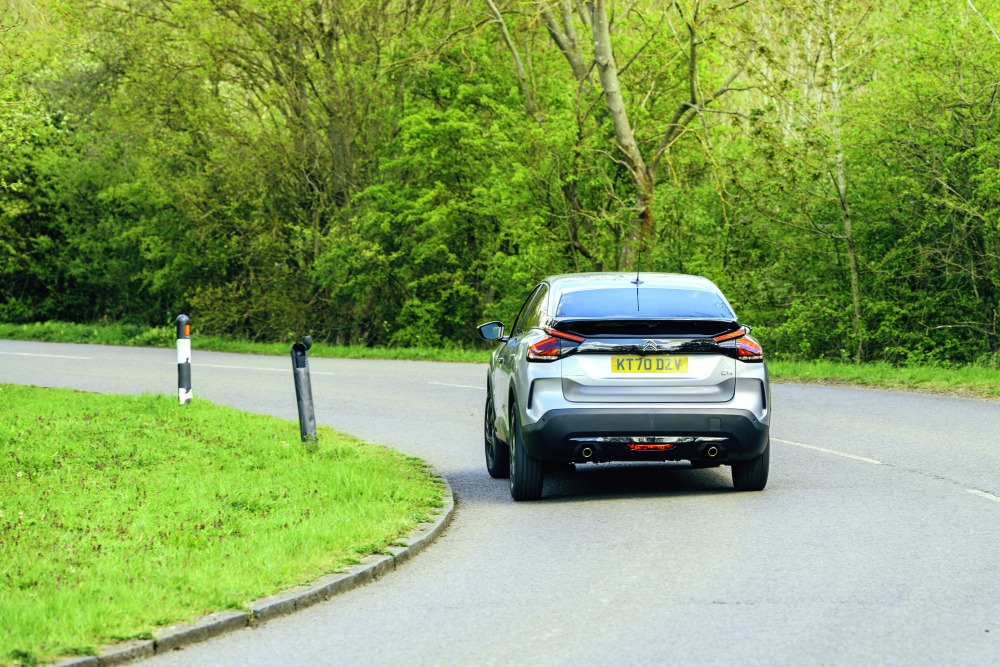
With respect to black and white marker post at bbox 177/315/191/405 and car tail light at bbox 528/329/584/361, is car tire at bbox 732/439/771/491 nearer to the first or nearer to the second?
car tail light at bbox 528/329/584/361

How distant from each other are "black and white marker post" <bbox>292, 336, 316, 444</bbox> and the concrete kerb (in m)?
3.80

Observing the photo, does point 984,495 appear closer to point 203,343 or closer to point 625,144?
point 625,144

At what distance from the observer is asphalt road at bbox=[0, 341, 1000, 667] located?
5.95 metres

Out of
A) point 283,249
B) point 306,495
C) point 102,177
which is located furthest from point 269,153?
point 306,495

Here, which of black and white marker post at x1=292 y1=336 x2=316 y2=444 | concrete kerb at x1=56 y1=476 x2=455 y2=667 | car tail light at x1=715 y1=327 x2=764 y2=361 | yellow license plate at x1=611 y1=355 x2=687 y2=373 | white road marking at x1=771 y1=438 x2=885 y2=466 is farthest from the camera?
black and white marker post at x1=292 y1=336 x2=316 y2=444

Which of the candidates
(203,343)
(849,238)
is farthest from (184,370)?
(203,343)

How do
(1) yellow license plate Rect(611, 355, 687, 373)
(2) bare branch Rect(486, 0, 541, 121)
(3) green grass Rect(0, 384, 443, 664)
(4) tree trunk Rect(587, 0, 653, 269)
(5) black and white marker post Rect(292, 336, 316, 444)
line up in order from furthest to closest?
1. (2) bare branch Rect(486, 0, 541, 121)
2. (4) tree trunk Rect(587, 0, 653, 269)
3. (5) black and white marker post Rect(292, 336, 316, 444)
4. (1) yellow license plate Rect(611, 355, 687, 373)
5. (3) green grass Rect(0, 384, 443, 664)

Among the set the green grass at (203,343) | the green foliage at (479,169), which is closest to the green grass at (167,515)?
the green foliage at (479,169)

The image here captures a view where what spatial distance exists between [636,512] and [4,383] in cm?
1388

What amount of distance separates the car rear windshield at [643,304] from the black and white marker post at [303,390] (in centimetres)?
289

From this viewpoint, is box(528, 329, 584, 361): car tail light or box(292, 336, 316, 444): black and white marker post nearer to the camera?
box(528, 329, 584, 361): car tail light

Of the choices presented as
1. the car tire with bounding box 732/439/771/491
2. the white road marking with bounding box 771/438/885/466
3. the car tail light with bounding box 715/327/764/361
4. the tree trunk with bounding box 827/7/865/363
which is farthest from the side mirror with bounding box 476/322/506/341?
the tree trunk with bounding box 827/7/865/363

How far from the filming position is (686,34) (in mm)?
29797

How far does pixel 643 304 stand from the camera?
1050 centimetres
